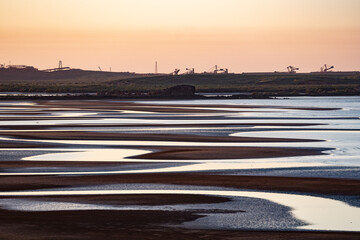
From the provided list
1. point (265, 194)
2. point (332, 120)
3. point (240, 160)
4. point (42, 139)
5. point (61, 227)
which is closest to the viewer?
point (61, 227)

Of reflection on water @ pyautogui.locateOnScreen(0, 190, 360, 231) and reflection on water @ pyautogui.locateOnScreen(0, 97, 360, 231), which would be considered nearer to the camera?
reflection on water @ pyautogui.locateOnScreen(0, 190, 360, 231)

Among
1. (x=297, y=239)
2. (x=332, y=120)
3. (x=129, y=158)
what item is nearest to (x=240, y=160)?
(x=129, y=158)

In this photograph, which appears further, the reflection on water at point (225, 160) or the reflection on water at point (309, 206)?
the reflection on water at point (225, 160)

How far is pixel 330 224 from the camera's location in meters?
17.3

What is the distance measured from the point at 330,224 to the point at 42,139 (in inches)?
821

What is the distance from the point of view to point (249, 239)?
15.9 meters

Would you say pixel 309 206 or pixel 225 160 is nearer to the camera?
pixel 309 206

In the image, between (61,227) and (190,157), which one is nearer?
(61,227)

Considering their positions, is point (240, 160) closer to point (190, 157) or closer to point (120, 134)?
point (190, 157)

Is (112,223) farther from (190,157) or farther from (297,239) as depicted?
(190,157)

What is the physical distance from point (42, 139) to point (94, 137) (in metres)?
2.29

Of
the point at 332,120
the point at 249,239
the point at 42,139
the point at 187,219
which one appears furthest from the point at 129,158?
the point at 332,120

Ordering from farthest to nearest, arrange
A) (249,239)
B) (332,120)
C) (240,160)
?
(332,120) → (240,160) → (249,239)

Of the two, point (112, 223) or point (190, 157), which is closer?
point (112, 223)
